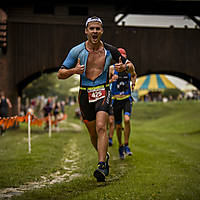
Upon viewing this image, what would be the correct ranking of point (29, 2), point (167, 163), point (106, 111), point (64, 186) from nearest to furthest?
1. point (64, 186)
2. point (106, 111)
3. point (167, 163)
4. point (29, 2)

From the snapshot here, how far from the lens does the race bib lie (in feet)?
19.5

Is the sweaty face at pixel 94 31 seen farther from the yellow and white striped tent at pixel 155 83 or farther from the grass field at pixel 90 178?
the yellow and white striped tent at pixel 155 83

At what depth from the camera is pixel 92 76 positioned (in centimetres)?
598

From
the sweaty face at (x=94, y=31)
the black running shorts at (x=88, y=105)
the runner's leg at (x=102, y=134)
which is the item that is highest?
the sweaty face at (x=94, y=31)

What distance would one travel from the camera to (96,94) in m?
5.95

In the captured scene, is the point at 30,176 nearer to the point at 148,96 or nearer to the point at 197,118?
the point at 197,118

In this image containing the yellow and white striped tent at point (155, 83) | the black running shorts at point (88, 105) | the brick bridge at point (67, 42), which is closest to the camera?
the black running shorts at point (88, 105)

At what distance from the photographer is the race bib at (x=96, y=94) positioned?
5.94 m

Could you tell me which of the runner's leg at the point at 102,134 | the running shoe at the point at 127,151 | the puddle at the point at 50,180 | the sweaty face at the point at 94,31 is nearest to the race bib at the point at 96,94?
the runner's leg at the point at 102,134

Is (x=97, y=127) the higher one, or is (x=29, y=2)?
(x=29, y=2)

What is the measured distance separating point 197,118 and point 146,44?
9335 millimetres

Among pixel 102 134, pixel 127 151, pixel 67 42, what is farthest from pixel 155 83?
pixel 102 134

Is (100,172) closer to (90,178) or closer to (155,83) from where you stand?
(90,178)

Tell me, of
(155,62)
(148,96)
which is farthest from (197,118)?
(148,96)
